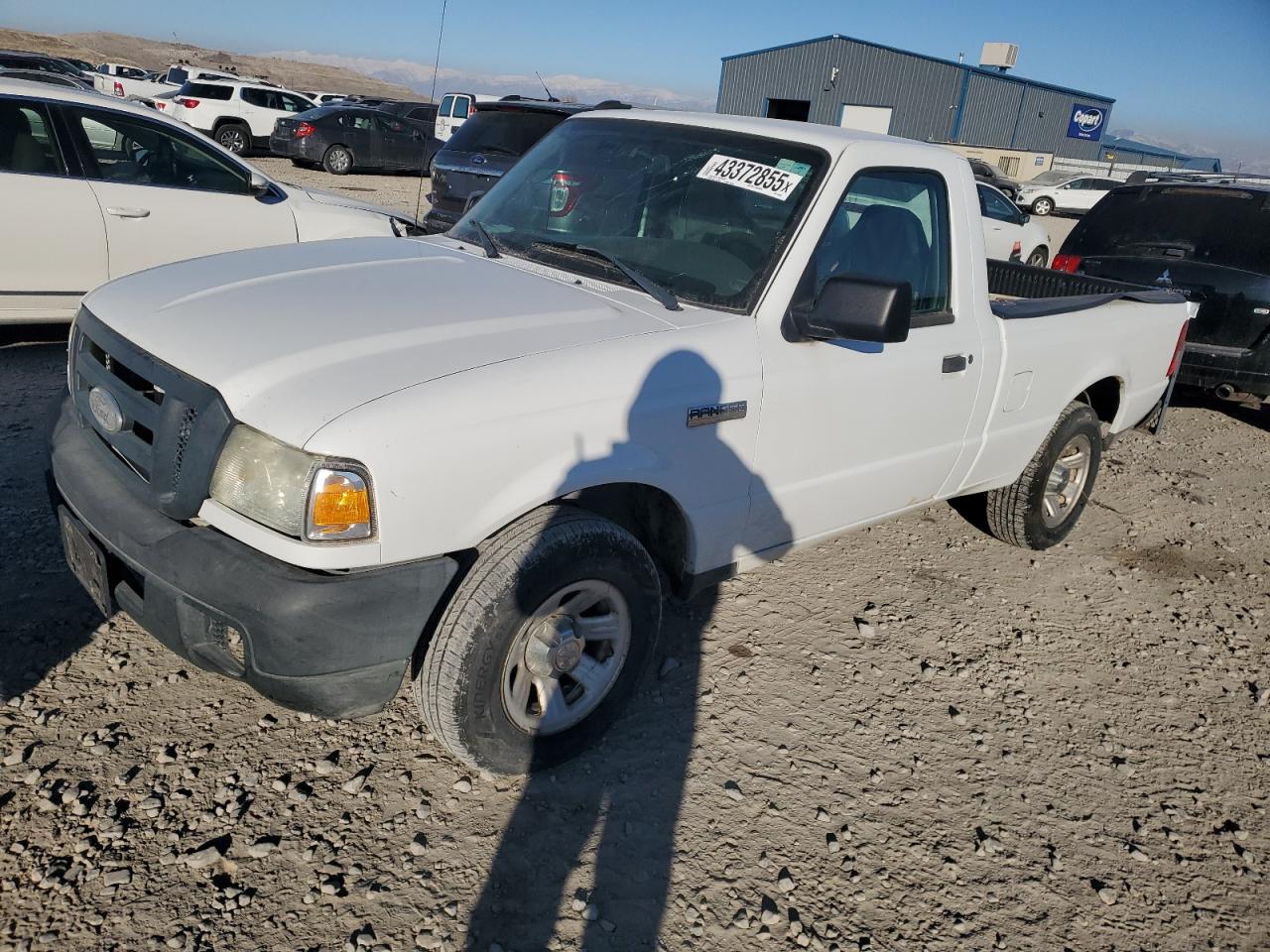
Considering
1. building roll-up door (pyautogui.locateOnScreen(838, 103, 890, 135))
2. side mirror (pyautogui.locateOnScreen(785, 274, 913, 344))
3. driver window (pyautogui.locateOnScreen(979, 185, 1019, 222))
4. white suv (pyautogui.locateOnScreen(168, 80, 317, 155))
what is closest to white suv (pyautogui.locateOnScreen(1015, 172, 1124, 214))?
building roll-up door (pyautogui.locateOnScreen(838, 103, 890, 135))

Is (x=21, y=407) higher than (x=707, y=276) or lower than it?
lower

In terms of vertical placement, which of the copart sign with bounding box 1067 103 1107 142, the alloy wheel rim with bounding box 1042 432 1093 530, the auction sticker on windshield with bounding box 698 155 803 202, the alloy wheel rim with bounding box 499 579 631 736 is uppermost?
the copart sign with bounding box 1067 103 1107 142

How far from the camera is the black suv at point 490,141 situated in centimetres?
1048

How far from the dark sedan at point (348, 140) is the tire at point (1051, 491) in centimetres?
1748

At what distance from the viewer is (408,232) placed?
7.07 meters

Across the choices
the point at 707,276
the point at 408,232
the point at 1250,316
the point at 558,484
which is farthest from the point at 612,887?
the point at 1250,316

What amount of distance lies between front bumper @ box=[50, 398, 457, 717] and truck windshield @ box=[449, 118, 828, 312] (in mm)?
1393

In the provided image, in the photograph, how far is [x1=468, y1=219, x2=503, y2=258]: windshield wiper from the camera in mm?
3576

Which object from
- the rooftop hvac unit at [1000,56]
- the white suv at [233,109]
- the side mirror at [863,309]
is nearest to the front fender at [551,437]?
the side mirror at [863,309]

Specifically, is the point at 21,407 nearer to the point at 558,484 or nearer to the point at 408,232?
the point at 408,232

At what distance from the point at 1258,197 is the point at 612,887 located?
7567mm

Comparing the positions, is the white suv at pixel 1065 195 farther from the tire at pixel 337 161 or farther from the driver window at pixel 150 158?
the driver window at pixel 150 158

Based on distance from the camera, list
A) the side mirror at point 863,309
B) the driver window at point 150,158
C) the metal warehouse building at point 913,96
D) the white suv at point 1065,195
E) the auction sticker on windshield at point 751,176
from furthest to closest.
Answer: the metal warehouse building at point 913,96, the white suv at point 1065,195, the driver window at point 150,158, the auction sticker on windshield at point 751,176, the side mirror at point 863,309

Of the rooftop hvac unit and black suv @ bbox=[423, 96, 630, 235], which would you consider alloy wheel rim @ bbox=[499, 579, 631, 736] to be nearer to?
black suv @ bbox=[423, 96, 630, 235]
